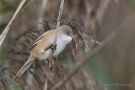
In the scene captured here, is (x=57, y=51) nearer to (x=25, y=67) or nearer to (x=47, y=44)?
(x=47, y=44)

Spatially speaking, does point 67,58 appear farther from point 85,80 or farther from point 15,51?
point 15,51

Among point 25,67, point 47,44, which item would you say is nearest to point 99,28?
point 47,44

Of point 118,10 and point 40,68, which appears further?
point 118,10

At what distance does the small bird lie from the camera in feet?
9.23

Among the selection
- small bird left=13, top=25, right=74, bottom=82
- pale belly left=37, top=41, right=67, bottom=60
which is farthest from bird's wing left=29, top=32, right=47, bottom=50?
pale belly left=37, top=41, right=67, bottom=60

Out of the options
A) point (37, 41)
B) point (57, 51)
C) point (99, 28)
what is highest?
point (37, 41)

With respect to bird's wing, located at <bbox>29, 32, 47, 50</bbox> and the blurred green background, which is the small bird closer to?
bird's wing, located at <bbox>29, 32, 47, 50</bbox>

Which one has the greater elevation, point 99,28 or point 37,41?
point 37,41

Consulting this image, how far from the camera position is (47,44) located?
115 inches

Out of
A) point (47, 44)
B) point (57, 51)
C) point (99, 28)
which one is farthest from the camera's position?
point (99, 28)

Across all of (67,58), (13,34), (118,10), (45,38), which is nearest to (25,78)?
(45,38)

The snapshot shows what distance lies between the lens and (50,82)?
9.12 ft

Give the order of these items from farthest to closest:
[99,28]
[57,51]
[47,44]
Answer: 1. [99,28]
2. [47,44]
3. [57,51]

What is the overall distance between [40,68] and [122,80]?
156 centimetres
